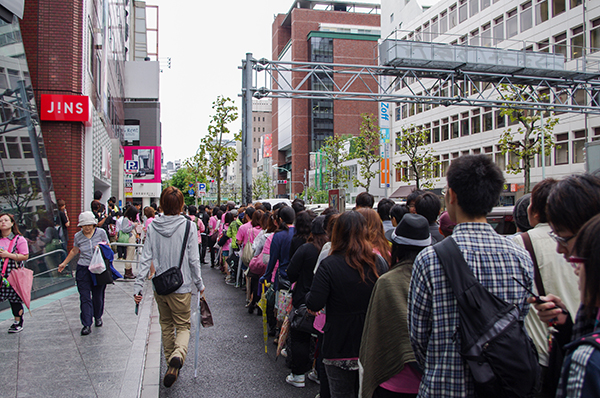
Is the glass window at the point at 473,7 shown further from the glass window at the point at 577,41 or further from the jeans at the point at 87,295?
the jeans at the point at 87,295

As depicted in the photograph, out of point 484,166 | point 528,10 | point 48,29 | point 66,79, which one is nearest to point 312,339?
point 484,166

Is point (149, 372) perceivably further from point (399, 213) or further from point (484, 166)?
point (484, 166)

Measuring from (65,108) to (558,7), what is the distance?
30146mm

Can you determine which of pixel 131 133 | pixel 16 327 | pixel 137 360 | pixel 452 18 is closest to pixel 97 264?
pixel 16 327

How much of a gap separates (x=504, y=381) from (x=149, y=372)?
4612 mm

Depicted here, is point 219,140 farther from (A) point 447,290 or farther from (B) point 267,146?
(B) point 267,146

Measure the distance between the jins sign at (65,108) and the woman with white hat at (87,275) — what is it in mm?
7456

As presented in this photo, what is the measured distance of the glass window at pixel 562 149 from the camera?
30141 mm

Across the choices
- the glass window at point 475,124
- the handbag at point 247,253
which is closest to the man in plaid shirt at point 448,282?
the handbag at point 247,253

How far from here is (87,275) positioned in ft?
23.1

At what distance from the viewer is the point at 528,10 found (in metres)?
32.8

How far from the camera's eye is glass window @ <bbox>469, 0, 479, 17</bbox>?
38.0 meters

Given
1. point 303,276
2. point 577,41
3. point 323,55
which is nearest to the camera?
point 303,276

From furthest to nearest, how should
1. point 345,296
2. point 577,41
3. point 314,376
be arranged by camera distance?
point 577,41
point 314,376
point 345,296
